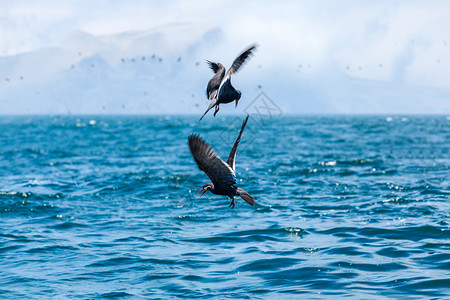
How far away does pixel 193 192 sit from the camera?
26844mm

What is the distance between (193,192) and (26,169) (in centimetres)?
1535

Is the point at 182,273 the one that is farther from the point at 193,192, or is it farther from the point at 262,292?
the point at 193,192

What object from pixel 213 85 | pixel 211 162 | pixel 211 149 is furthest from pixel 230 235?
pixel 213 85

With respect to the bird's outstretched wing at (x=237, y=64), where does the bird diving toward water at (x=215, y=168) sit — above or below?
below

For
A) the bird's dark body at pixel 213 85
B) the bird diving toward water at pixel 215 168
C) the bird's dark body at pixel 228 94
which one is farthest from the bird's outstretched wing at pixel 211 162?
the bird's dark body at pixel 228 94

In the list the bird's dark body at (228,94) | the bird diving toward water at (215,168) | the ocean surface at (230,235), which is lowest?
the ocean surface at (230,235)

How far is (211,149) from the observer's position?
832 cm

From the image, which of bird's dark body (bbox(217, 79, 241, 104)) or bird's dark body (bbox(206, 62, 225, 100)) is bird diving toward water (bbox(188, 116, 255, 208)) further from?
bird's dark body (bbox(217, 79, 241, 104))

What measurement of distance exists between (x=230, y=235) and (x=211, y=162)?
9.91 m

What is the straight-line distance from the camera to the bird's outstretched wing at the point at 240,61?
23.8 ft

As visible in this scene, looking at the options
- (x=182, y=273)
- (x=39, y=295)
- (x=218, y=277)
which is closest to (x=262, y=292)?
(x=218, y=277)

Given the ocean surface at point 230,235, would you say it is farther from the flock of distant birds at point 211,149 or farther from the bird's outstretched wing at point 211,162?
the bird's outstretched wing at point 211,162

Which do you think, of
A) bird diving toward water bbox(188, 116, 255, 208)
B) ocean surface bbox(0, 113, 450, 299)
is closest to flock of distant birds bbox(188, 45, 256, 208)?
bird diving toward water bbox(188, 116, 255, 208)

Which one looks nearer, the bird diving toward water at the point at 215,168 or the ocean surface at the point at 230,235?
the bird diving toward water at the point at 215,168
